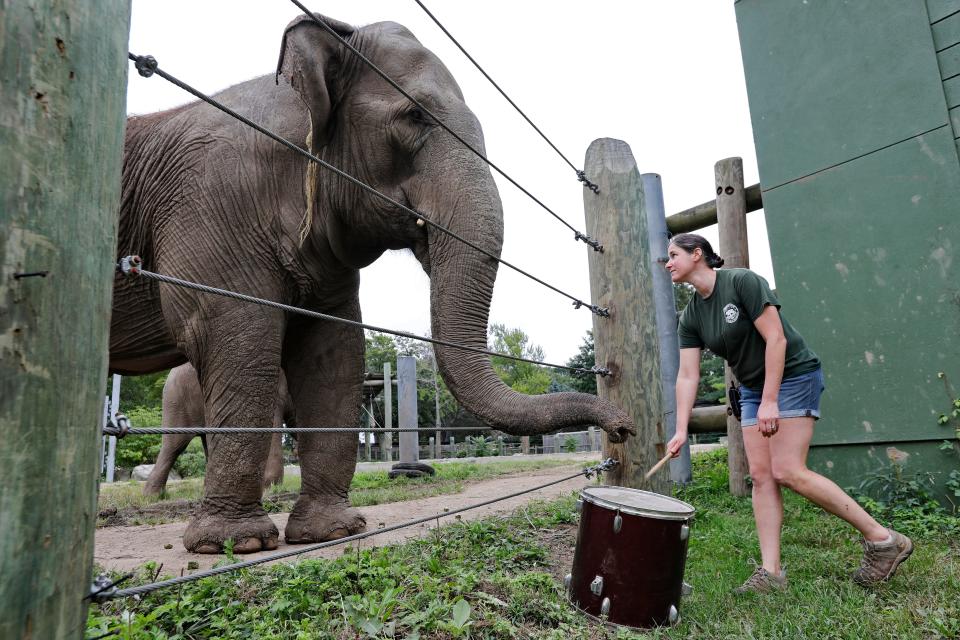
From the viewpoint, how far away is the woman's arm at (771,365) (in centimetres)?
289

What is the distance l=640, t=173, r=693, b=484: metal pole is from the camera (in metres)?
6.50

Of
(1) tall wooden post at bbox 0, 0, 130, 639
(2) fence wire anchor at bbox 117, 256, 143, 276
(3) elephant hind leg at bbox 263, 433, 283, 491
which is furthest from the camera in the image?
(3) elephant hind leg at bbox 263, 433, 283, 491

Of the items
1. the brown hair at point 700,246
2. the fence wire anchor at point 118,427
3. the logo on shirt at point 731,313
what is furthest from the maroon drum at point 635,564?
the fence wire anchor at point 118,427

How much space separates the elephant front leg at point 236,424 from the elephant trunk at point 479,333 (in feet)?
3.32

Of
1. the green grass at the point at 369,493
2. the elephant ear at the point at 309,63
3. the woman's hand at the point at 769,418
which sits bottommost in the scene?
the green grass at the point at 369,493

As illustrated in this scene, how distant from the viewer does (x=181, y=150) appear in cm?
398

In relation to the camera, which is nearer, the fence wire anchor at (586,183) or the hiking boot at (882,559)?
the hiking boot at (882,559)

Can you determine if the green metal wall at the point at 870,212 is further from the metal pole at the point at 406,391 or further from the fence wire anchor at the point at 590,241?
the metal pole at the point at 406,391

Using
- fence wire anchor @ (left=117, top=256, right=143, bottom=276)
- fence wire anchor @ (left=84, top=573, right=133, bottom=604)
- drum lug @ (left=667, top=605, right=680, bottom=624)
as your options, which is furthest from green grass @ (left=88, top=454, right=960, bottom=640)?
fence wire anchor @ (left=117, top=256, right=143, bottom=276)

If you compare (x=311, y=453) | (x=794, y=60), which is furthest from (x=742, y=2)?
(x=311, y=453)

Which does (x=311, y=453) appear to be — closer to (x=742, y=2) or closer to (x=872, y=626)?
(x=872, y=626)

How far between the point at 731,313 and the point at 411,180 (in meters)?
1.78

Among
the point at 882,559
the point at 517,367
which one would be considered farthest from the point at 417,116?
the point at 517,367

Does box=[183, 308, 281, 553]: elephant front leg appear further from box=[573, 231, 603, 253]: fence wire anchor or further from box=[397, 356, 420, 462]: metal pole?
box=[397, 356, 420, 462]: metal pole
